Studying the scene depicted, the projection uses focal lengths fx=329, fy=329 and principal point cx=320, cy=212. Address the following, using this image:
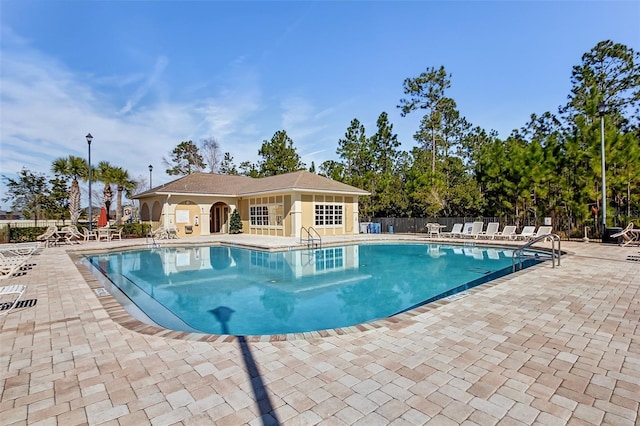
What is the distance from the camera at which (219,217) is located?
24.6 m

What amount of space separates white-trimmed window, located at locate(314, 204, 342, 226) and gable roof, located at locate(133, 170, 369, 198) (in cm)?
108

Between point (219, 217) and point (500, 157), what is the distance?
19.0 metres

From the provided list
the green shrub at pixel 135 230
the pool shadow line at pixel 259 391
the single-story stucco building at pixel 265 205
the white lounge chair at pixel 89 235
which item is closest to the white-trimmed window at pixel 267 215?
the single-story stucco building at pixel 265 205

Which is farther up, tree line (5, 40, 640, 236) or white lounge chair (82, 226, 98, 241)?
tree line (5, 40, 640, 236)

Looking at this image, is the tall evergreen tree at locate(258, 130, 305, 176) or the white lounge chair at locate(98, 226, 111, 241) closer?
the white lounge chair at locate(98, 226, 111, 241)

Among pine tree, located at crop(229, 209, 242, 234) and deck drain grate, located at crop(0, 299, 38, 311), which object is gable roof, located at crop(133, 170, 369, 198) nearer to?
pine tree, located at crop(229, 209, 242, 234)

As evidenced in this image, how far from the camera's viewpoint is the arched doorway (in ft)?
76.4

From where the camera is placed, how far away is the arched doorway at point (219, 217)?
23297 millimetres


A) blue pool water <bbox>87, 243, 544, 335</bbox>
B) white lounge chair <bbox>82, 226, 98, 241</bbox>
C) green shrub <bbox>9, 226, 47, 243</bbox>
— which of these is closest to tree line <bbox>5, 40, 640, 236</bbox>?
blue pool water <bbox>87, 243, 544, 335</bbox>

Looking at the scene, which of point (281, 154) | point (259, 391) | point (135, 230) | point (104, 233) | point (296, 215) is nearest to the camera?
point (259, 391)

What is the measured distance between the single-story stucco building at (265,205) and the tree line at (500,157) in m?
5.14

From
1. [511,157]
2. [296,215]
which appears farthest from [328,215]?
[511,157]

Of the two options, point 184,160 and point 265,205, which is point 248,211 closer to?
point 265,205

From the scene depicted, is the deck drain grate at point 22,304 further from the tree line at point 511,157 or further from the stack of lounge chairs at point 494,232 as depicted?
the tree line at point 511,157
